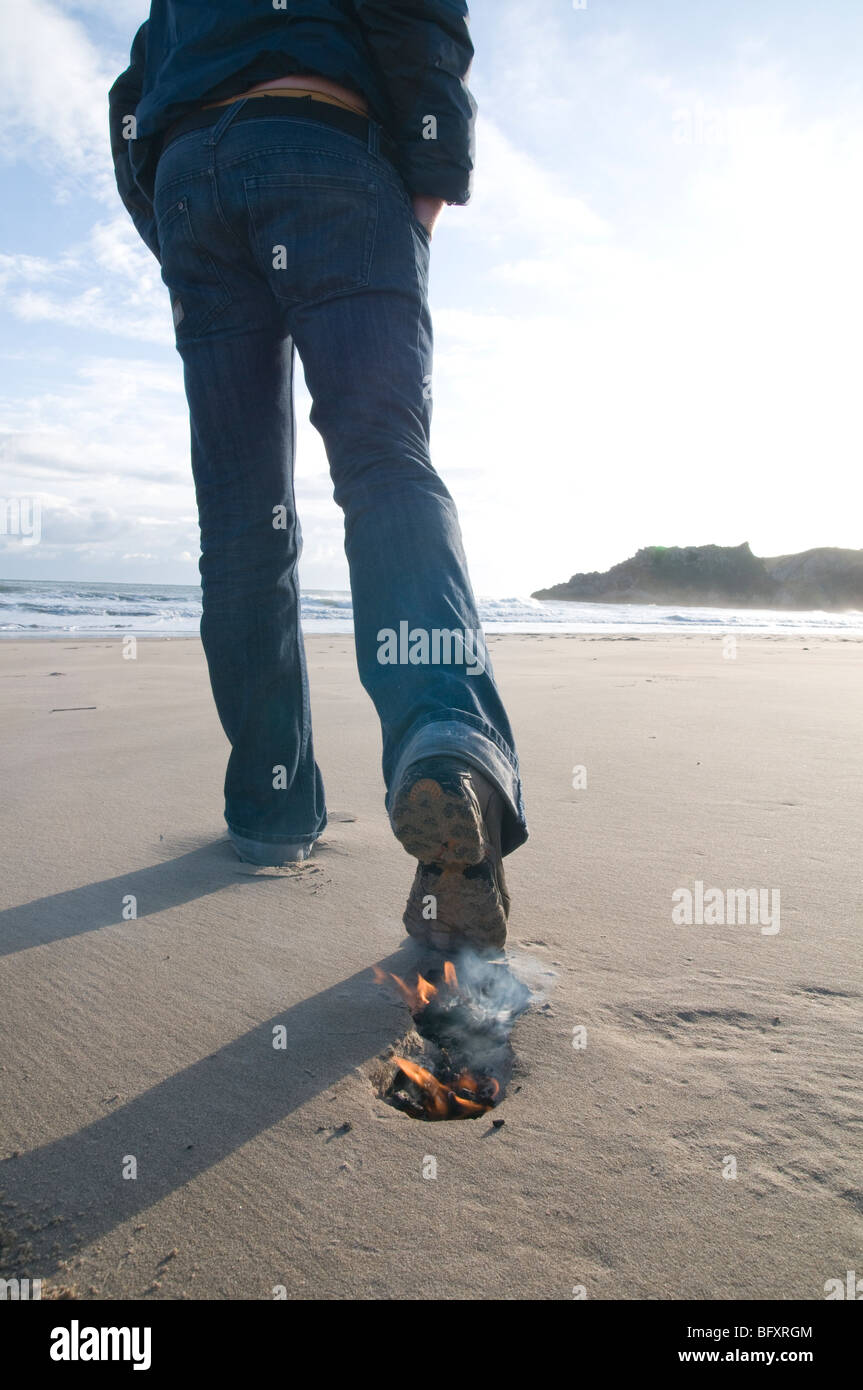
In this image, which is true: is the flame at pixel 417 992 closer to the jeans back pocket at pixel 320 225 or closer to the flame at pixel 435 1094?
the flame at pixel 435 1094

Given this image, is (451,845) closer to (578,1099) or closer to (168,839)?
(578,1099)

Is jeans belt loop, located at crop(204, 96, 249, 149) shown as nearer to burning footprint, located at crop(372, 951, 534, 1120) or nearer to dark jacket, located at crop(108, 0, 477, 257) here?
dark jacket, located at crop(108, 0, 477, 257)

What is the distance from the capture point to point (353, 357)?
52.2 inches

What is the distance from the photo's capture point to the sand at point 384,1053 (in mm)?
771

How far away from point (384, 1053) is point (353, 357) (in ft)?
3.22

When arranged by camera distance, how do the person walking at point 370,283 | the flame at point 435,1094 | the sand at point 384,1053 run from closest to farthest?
the sand at point 384,1053 → the flame at point 435,1094 → the person walking at point 370,283

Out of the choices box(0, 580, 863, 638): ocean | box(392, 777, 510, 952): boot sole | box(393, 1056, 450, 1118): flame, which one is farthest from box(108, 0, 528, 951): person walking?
box(0, 580, 863, 638): ocean

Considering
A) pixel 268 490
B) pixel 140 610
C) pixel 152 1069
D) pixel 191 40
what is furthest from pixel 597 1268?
pixel 140 610

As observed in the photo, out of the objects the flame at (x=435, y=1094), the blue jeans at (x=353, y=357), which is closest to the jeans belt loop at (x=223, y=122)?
the blue jeans at (x=353, y=357)

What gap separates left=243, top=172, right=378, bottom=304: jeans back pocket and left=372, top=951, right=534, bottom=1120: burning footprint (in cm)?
102

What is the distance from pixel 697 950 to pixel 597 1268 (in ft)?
2.25

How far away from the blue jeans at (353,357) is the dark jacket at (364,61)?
0.05 metres

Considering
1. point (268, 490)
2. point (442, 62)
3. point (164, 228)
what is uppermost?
point (442, 62)

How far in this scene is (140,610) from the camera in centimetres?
1462
